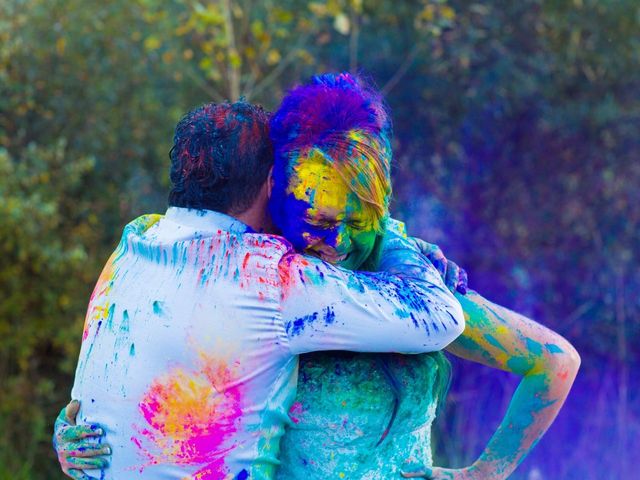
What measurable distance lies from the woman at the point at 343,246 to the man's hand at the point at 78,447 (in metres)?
0.02

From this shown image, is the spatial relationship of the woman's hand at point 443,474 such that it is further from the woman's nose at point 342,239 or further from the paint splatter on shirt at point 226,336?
the woman's nose at point 342,239

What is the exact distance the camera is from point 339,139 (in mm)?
2178

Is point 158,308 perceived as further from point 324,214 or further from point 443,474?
point 443,474

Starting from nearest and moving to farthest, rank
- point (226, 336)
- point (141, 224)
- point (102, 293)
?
point (226, 336) < point (102, 293) < point (141, 224)

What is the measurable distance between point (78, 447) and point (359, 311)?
77 cm

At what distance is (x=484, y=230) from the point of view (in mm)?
5949

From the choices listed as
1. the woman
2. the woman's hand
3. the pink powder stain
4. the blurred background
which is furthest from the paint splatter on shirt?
the blurred background

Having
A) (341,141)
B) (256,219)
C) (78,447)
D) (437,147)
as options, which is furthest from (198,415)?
(437,147)

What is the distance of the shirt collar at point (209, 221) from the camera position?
2162 mm

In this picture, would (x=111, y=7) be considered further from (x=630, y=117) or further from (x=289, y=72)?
(x=630, y=117)

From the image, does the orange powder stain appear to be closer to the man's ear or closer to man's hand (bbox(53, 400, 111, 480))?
man's hand (bbox(53, 400, 111, 480))

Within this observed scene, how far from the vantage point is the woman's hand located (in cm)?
231

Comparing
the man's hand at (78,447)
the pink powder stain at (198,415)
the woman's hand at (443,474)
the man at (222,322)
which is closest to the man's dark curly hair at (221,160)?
the man at (222,322)

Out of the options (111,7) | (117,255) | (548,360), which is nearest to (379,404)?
(548,360)
